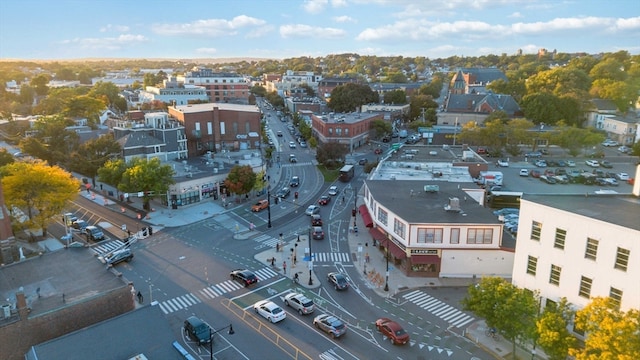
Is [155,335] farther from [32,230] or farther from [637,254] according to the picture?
[32,230]

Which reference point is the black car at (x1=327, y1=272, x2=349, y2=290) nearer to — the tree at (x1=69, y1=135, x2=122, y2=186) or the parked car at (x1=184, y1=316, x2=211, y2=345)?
the parked car at (x1=184, y1=316, x2=211, y2=345)

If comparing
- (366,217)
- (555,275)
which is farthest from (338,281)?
(555,275)

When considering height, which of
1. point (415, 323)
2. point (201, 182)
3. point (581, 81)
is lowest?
point (415, 323)

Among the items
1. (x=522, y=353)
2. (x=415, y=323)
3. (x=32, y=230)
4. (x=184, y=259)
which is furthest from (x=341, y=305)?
(x=32, y=230)

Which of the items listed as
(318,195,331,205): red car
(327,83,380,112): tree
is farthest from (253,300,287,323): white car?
(327,83,380,112): tree

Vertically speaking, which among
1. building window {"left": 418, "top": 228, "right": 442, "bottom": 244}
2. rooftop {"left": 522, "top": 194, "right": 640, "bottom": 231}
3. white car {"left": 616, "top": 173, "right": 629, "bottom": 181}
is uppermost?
rooftop {"left": 522, "top": 194, "right": 640, "bottom": 231}

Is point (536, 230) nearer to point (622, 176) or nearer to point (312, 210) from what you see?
point (312, 210)

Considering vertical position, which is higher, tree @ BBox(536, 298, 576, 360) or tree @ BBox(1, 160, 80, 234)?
tree @ BBox(1, 160, 80, 234)
